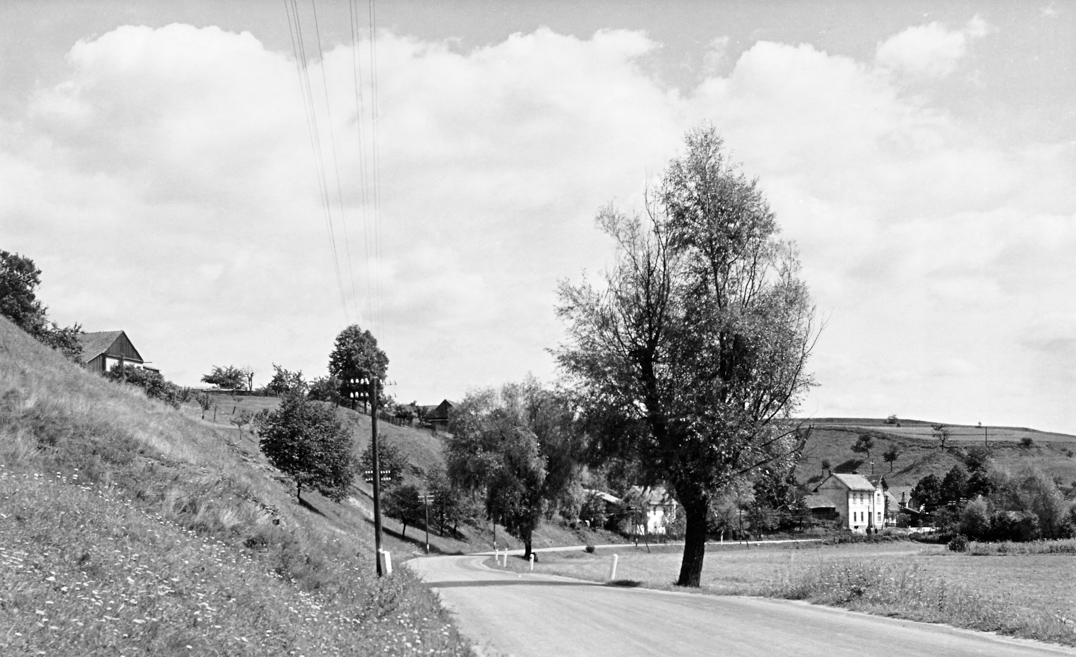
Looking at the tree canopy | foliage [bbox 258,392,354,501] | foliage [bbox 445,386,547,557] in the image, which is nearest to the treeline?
the tree canopy

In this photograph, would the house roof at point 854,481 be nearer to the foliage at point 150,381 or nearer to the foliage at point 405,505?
the foliage at point 405,505

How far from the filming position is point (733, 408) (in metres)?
25.1

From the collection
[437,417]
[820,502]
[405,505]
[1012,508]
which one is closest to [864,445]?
[820,502]

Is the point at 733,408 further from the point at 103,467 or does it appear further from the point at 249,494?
the point at 103,467

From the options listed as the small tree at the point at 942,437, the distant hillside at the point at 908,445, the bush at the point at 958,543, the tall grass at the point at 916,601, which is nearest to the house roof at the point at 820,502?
the distant hillside at the point at 908,445

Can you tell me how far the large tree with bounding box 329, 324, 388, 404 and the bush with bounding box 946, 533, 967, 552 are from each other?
108528 millimetres

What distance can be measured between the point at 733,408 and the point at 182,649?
Answer: 18789mm

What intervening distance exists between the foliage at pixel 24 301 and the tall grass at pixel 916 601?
70687 millimetres

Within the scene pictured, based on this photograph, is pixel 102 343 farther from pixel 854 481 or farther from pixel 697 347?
pixel 854 481

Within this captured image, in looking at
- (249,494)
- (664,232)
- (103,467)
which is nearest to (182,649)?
(103,467)

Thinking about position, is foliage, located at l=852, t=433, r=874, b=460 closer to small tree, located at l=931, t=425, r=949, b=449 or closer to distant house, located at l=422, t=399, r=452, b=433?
small tree, located at l=931, t=425, r=949, b=449

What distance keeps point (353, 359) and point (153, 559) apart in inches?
5658

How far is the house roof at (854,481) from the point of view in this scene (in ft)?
488

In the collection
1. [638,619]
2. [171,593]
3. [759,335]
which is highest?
[759,335]
